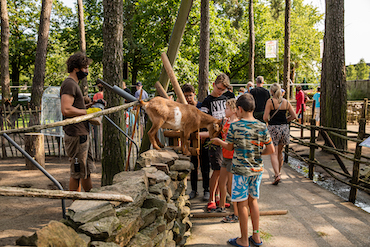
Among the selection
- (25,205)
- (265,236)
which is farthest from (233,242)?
(25,205)

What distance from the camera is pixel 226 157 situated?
13.5 feet

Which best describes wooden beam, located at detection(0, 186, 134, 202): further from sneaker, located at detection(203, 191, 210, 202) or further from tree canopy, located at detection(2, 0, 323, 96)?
tree canopy, located at detection(2, 0, 323, 96)

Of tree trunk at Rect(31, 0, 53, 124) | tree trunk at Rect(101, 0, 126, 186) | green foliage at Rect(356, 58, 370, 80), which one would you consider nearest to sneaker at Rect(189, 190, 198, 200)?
tree trunk at Rect(101, 0, 126, 186)

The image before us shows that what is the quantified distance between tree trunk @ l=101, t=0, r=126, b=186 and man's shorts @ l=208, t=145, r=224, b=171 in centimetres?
139

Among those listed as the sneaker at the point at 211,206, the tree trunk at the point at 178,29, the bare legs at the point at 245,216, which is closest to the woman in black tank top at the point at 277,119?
the sneaker at the point at 211,206

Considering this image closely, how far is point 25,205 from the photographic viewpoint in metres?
4.78

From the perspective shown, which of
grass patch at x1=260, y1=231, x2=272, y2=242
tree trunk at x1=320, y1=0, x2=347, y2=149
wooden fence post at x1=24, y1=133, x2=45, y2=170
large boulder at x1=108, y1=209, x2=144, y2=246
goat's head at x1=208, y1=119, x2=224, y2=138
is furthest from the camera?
tree trunk at x1=320, y1=0, x2=347, y2=149

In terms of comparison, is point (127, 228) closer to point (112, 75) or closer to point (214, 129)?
point (214, 129)

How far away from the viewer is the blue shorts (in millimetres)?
3342

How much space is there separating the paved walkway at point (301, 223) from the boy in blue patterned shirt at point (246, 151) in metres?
0.56

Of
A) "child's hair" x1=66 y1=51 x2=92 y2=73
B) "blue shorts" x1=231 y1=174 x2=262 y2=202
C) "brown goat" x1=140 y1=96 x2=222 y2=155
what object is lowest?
"blue shorts" x1=231 y1=174 x2=262 y2=202

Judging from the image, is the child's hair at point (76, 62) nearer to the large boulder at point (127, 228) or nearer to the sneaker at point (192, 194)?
the large boulder at point (127, 228)

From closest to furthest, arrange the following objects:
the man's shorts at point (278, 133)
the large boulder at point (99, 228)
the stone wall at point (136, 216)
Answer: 1. the stone wall at point (136, 216)
2. the large boulder at point (99, 228)
3. the man's shorts at point (278, 133)

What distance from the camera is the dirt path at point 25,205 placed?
3.80 meters
